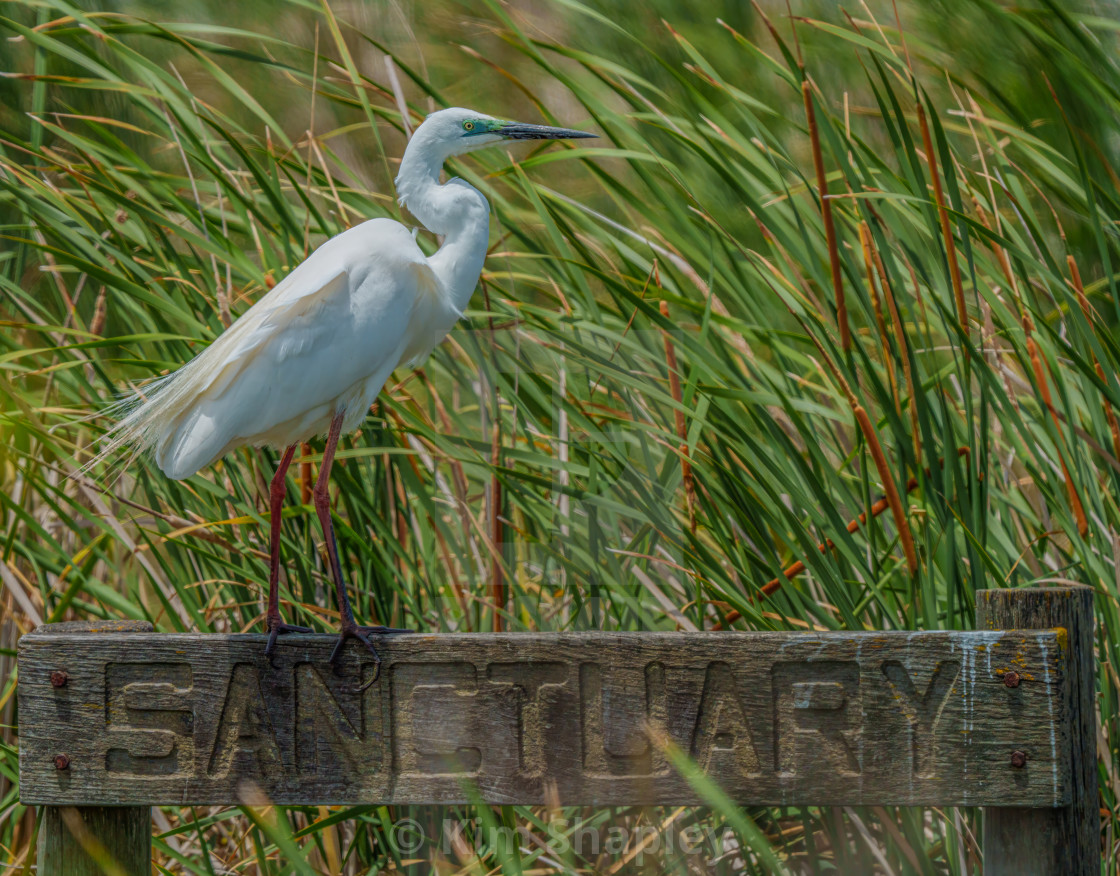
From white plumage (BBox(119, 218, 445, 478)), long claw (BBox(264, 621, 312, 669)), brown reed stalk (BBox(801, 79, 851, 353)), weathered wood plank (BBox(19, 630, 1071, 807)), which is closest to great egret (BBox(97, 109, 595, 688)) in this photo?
white plumage (BBox(119, 218, 445, 478))

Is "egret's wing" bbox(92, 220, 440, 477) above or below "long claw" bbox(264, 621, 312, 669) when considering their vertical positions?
above

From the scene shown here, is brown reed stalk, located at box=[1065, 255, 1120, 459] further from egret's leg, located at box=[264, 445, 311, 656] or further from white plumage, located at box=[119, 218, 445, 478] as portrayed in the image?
egret's leg, located at box=[264, 445, 311, 656]

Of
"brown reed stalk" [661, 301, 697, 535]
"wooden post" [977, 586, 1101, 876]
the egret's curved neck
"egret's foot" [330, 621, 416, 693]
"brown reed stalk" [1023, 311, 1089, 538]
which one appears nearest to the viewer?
"wooden post" [977, 586, 1101, 876]

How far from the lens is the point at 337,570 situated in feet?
3.92

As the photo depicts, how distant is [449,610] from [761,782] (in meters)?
0.75

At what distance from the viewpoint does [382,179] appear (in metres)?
3.78

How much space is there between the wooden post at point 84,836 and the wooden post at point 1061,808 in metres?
0.80

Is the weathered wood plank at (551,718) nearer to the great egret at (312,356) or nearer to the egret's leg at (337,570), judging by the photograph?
the egret's leg at (337,570)

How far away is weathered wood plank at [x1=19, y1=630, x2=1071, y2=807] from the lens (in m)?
0.87

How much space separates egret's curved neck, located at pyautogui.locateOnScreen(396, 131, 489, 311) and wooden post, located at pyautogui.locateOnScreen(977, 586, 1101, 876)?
0.77 m

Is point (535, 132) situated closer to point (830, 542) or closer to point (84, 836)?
point (830, 542)

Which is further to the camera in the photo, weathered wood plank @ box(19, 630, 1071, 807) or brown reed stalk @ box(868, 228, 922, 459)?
brown reed stalk @ box(868, 228, 922, 459)

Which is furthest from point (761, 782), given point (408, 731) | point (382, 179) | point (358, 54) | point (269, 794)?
point (358, 54)

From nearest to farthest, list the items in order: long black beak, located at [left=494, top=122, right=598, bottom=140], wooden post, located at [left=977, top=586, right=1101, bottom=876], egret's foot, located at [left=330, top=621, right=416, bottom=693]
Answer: wooden post, located at [left=977, top=586, right=1101, bottom=876], egret's foot, located at [left=330, top=621, right=416, bottom=693], long black beak, located at [left=494, top=122, right=598, bottom=140]
